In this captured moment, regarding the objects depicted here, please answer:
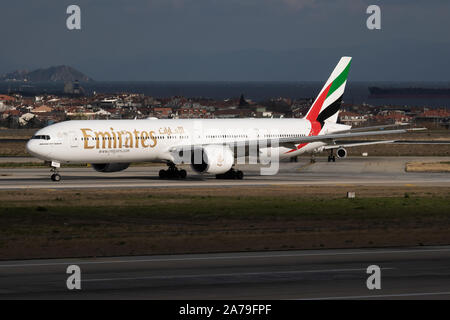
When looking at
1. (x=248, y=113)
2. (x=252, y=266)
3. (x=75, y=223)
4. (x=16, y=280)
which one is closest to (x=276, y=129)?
(x=75, y=223)

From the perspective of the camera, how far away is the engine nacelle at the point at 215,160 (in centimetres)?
5434

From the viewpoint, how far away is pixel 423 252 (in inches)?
1139

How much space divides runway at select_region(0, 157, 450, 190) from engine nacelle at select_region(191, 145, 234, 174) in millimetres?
947

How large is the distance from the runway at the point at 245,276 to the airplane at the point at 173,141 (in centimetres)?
2558

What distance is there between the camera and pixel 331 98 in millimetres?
64875

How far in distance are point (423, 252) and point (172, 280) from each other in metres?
9.91

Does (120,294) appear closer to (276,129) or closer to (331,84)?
(276,129)

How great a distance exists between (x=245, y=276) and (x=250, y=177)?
3540 centimetres

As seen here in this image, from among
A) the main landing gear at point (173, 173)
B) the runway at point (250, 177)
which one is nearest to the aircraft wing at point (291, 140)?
the main landing gear at point (173, 173)

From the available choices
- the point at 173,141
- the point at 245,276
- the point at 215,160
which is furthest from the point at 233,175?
the point at 245,276

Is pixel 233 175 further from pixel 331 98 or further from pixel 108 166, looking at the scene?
pixel 331 98

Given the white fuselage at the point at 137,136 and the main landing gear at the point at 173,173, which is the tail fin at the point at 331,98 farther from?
the main landing gear at the point at 173,173

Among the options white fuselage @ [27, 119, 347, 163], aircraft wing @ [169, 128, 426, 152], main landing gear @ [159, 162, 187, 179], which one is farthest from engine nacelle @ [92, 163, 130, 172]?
aircraft wing @ [169, 128, 426, 152]

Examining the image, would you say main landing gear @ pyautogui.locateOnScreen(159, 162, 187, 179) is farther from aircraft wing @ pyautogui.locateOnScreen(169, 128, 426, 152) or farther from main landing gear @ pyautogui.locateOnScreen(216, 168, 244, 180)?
main landing gear @ pyautogui.locateOnScreen(216, 168, 244, 180)
